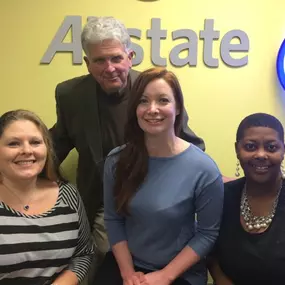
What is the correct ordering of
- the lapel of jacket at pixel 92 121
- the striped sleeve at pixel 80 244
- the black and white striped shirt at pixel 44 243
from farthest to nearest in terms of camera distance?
the lapel of jacket at pixel 92 121 < the striped sleeve at pixel 80 244 < the black and white striped shirt at pixel 44 243

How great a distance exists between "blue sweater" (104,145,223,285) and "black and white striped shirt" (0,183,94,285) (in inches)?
7.8

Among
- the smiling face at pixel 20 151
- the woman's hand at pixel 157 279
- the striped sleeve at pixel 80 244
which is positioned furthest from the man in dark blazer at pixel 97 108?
the woman's hand at pixel 157 279

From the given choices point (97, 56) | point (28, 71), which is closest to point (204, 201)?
point (97, 56)

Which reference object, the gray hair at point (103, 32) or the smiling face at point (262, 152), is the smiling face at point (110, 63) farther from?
the smiling face at point (262, 152)

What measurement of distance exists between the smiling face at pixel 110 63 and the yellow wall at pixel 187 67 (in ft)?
1.33

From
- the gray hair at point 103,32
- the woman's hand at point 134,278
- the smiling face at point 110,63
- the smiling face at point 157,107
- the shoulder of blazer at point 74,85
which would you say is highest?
the gray hair at point 103,32

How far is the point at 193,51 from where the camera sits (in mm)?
1957

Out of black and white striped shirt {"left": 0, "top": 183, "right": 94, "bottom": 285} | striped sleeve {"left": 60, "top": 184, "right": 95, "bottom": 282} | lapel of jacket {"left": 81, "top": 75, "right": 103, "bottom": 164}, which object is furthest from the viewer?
lapel of jacket {"left": 81, "top": 75, "right": 103, "bottom": 164}

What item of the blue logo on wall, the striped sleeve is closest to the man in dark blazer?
the striped sleeve

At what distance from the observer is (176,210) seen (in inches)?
54.4

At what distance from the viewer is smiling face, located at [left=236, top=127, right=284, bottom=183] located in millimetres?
1344

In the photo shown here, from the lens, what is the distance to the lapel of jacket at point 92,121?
168 cm

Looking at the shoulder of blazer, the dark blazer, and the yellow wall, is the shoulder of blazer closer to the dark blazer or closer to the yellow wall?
the dark blazer

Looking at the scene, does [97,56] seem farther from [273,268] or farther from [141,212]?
[273,268]
